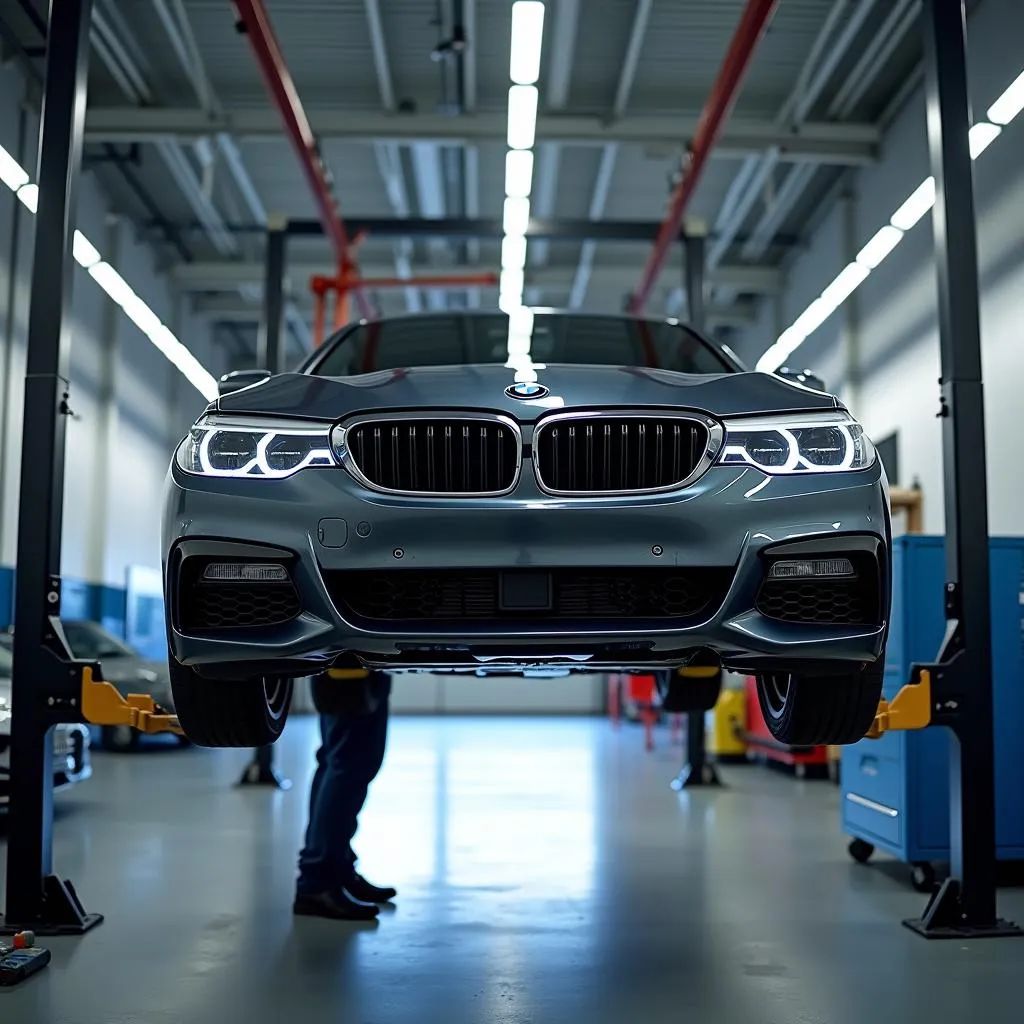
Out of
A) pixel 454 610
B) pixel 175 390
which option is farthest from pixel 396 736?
pixel 454 610

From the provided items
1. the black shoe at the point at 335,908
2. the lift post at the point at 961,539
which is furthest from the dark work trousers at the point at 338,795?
the lift post at the point at 961,539

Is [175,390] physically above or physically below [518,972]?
above

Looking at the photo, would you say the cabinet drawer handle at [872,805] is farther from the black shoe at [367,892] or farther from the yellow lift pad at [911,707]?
the black shoe at [367,892]

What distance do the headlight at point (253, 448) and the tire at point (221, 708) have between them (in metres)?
0.48

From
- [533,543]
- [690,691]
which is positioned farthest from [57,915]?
[533,543]

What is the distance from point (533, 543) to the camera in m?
2.45

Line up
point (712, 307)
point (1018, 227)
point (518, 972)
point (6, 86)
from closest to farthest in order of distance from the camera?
point (518, 972)
point (1018, 227)
point (6, 86)
point (712, 307)

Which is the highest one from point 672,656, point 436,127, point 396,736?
point 436,127

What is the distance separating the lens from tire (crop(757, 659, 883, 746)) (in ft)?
9.41

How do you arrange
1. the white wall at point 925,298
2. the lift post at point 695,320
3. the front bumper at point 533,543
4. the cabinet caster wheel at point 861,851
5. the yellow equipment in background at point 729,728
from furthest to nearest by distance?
the yellow equipment in background at point 729,728 → the white wall at point 925,298 → the lift post at point 695,320 → the cabinet caster wheel at point 861,851 → the front bumper at point 533,543

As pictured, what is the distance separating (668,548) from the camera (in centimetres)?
243

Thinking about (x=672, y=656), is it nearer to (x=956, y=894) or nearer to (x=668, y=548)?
(x=668, y=548)

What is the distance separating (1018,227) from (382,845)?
5.96 meters

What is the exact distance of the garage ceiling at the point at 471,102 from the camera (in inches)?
369
